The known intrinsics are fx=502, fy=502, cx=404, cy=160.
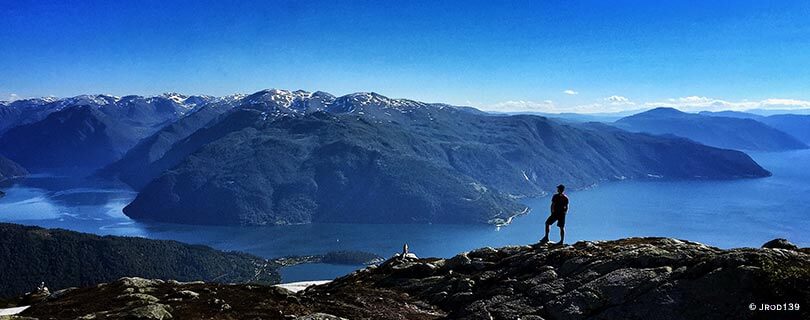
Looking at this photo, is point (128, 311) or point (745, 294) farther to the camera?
point (128, 311)

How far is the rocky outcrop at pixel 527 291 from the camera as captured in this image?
691 inches

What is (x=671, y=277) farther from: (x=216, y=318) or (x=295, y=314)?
(x=216, y=318)

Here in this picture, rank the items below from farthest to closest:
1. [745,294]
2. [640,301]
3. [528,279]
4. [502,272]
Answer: [502,272] → [528,279] → [640,301] → [745,294]

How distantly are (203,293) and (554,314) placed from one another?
1867cm

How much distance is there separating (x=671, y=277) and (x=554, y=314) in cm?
479

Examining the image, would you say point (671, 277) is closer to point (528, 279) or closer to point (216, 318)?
point (528, 279)

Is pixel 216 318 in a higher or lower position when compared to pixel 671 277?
lower

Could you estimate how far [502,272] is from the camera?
85.5 feet

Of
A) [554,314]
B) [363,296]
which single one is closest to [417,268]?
[363,296]

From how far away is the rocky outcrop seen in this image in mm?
17547

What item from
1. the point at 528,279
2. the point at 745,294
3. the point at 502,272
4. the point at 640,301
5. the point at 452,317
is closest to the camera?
the point at 745,294

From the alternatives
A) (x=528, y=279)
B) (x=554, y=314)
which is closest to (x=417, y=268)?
(x=528, y=279)

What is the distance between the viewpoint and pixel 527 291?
22.5 metres

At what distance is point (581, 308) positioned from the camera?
64.5 ft
